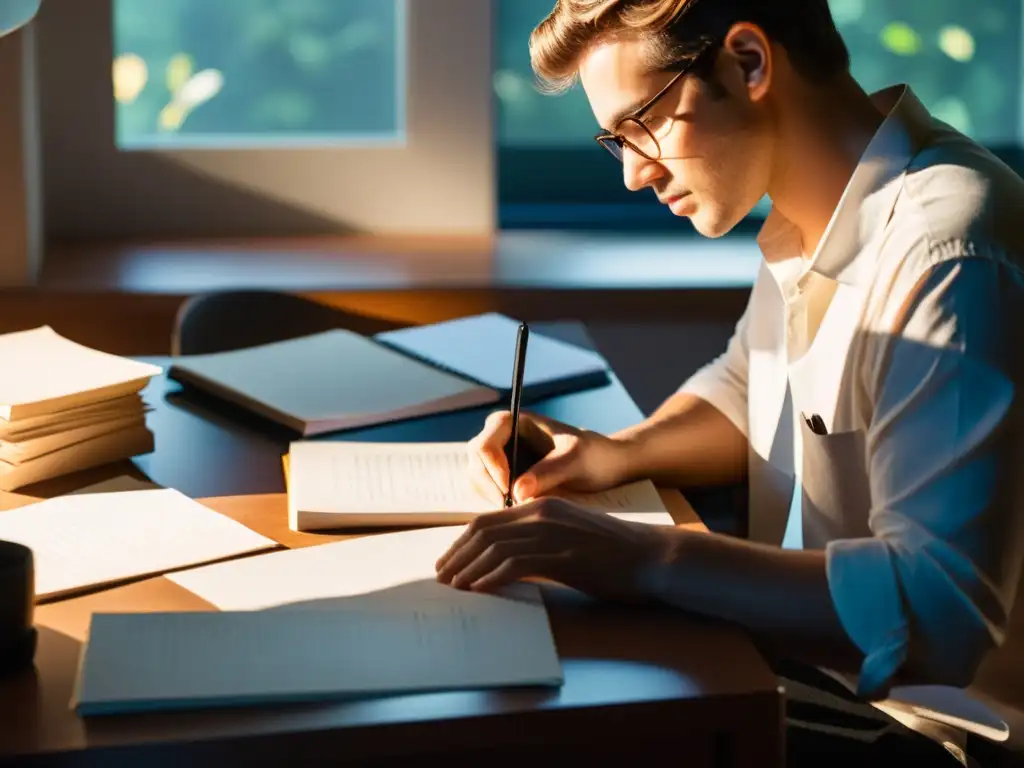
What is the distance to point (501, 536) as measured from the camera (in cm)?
113

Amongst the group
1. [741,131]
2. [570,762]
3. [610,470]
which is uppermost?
[741,131]

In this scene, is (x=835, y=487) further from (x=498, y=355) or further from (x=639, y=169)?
(x=498, y=355)

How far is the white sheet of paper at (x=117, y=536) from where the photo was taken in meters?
1.18

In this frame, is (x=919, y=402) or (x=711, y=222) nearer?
(x=919, y=402)

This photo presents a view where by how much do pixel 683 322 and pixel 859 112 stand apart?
1207mm

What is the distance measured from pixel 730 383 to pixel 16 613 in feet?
3.19

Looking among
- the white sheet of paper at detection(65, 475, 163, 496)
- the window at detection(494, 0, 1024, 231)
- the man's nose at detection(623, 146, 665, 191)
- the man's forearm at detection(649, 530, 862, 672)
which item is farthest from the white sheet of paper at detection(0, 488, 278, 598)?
the window at detection(494, 0, 1024, 231)

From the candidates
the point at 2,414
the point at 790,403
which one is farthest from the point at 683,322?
the point at 2,414

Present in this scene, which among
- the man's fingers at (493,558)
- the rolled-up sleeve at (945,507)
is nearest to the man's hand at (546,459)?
the man's fingers at (493,558)

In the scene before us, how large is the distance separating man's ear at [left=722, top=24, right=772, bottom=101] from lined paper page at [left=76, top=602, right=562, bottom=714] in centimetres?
53

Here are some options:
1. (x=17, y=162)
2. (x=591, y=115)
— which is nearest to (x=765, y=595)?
(x=17, y=162)

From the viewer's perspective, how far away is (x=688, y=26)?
127 cm

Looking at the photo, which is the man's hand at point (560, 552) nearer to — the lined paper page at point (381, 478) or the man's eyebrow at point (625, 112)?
the lined paper page at point (381, 478)

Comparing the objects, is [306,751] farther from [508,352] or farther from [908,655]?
[508,352]
